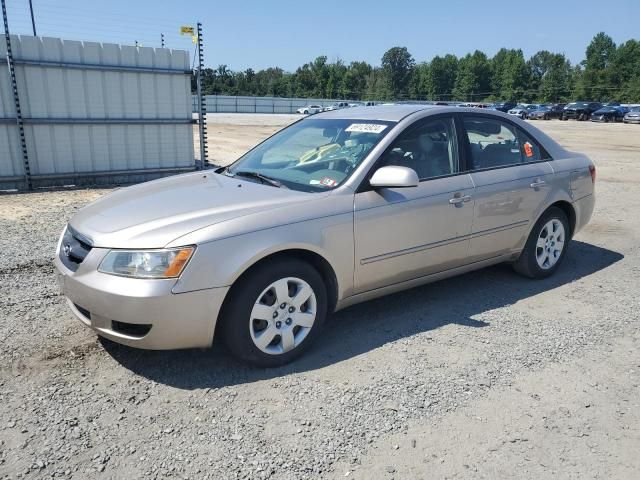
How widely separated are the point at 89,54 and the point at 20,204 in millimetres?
3206

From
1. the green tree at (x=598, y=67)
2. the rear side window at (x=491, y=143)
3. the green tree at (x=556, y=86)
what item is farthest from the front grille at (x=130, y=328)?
the green tree at (x=556, y=86)

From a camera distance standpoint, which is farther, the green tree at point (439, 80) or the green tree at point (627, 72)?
the green tree at point (439, 80)

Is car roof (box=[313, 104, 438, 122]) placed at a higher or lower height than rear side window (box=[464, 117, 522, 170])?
higher

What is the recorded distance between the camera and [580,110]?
49375 millimetres

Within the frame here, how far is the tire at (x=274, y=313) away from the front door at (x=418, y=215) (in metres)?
0.43

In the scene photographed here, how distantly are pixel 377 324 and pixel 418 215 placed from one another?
0.90 meters

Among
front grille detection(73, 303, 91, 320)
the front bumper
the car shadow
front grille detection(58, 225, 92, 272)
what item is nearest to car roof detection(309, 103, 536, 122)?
the car shadow

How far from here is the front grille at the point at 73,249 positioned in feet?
10.6

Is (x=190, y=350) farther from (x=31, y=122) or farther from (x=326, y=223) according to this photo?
(x=31, y=122)

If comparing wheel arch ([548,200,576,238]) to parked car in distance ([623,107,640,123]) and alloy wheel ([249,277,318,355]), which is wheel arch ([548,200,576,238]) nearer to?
alloy wheel ([249,277,318,355])

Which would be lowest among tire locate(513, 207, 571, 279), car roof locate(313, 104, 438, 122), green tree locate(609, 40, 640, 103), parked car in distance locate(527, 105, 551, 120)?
Result: parked car in distance locate(527, 105, 551, 120)

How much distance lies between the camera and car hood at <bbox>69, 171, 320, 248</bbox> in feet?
10.2

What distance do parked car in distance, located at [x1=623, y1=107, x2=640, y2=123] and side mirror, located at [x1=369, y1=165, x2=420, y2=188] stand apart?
4859cm

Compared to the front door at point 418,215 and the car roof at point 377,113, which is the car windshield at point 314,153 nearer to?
the car roof at point 377,113
